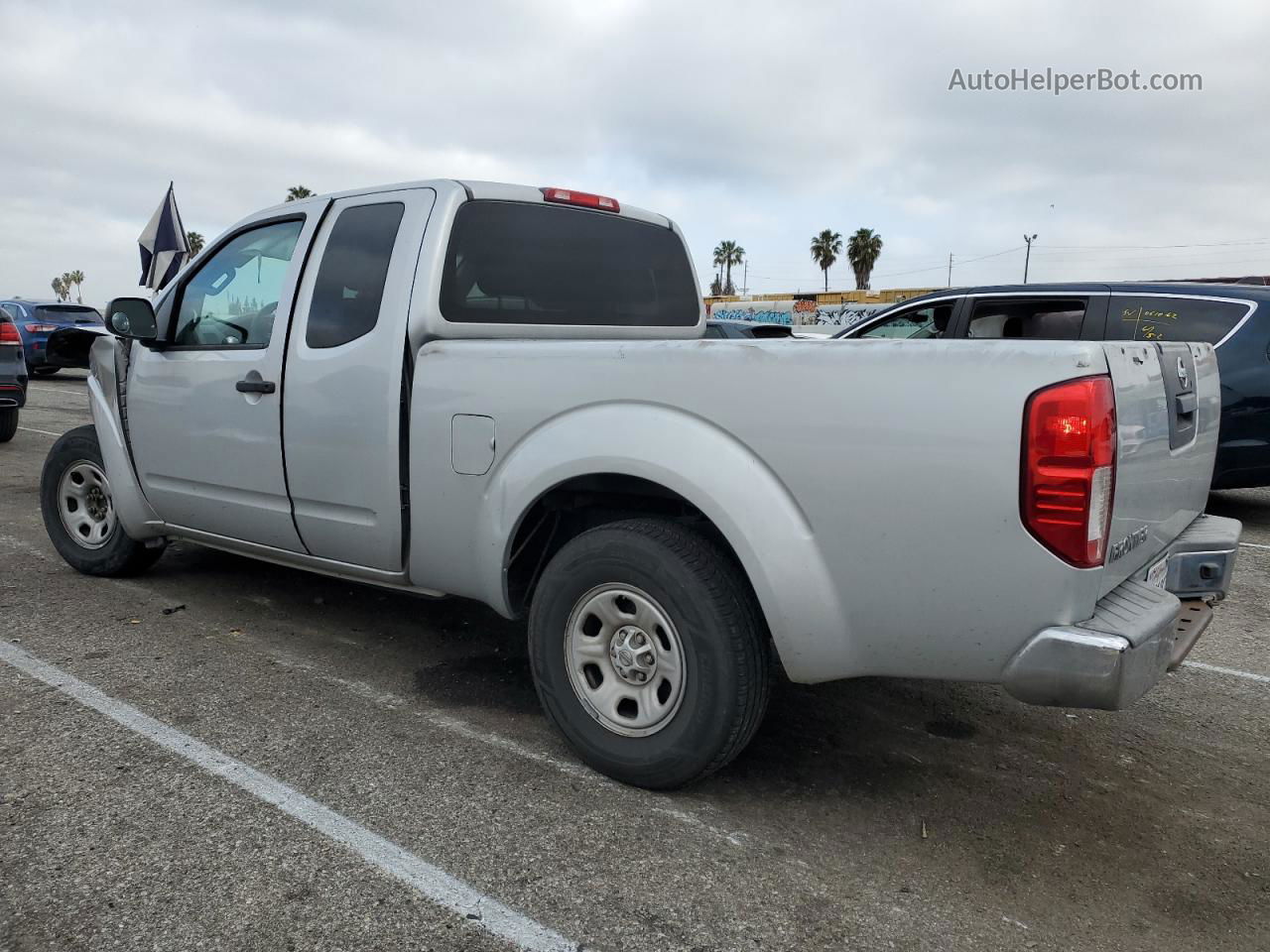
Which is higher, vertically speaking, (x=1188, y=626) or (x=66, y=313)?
(x=66, y=313)

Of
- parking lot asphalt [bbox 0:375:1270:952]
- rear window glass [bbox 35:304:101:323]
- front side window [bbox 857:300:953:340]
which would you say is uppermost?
front side window [bbox 857:300:953:340]

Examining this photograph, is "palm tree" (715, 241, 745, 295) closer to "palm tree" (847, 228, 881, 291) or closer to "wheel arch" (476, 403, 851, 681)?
"palm tree" (847, 228, 881, 291)

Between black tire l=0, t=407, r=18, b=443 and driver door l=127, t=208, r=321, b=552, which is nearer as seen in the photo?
driver door l=127, t=208, r=321, b=552

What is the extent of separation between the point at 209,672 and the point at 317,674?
418 millimetres

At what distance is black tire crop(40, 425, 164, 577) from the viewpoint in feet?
15.9

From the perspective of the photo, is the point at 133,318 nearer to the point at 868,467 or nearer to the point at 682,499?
the point at 682,499

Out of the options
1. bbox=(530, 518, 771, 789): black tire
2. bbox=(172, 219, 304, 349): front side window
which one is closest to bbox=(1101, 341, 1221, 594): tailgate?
bbox=(530, 518, 771, 789): black tire

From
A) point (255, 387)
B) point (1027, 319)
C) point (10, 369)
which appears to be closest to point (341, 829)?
A: point (255, 387)

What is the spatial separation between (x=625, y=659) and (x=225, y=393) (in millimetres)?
2188

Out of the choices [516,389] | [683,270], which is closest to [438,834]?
[516,389]

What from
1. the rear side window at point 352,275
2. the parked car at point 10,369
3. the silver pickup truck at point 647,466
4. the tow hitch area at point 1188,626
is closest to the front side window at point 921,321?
the silver pickup truck at point 647,466

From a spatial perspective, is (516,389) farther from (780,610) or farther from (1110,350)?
(1110,350)

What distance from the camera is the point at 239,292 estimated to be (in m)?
4.11

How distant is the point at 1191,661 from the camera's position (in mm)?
4273
